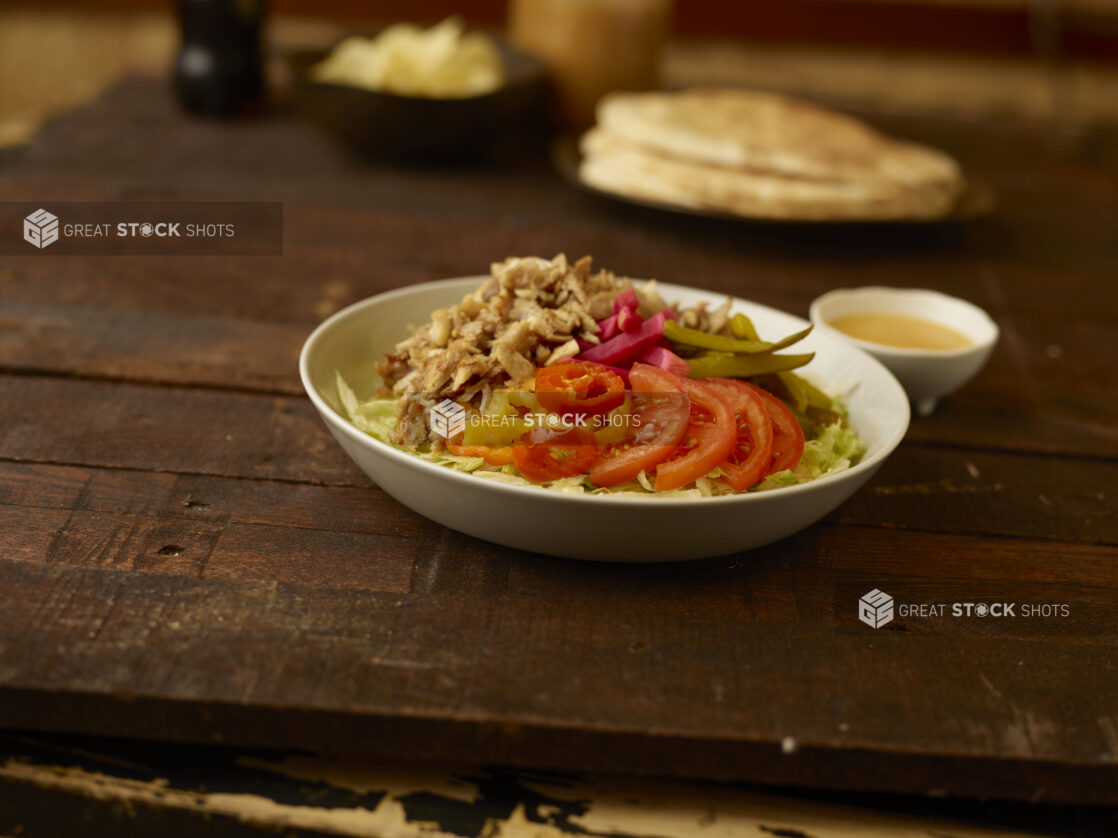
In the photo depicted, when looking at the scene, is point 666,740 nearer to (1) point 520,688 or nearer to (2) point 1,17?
(1) point 520,688

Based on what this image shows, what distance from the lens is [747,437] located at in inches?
67.5

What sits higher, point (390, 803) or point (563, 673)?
point (563, 673)

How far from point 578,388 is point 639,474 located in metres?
0.19

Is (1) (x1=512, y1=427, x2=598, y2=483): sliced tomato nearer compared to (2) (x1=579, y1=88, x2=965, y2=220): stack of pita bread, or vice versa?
(1) (x1=512, y1=427, x2=598, y2=483): sliced tomato

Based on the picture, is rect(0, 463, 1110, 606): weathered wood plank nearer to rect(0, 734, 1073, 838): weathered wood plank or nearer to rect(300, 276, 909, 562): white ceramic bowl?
rect(300, 276, 909, 562): white ceramic bowl

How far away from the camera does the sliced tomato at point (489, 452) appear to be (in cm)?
167

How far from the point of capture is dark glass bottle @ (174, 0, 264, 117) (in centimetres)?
385

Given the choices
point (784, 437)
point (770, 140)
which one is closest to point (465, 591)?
point (784, 437)

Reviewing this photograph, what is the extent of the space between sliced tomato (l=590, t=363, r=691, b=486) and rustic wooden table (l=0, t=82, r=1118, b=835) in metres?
0.19

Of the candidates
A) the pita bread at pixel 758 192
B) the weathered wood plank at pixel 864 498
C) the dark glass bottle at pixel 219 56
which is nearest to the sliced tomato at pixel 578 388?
the weathered wood plank at pixel 864 498

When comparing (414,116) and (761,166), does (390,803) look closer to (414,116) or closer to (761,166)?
(761,166)

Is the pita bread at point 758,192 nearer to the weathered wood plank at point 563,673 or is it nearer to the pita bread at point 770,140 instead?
the pita bread at point 770,140

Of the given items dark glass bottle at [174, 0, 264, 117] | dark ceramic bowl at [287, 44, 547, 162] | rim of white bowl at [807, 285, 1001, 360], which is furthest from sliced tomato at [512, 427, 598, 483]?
dark glass bottle at [174, 0, 264, 117]

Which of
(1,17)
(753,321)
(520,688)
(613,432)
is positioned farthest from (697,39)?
(520,688)
